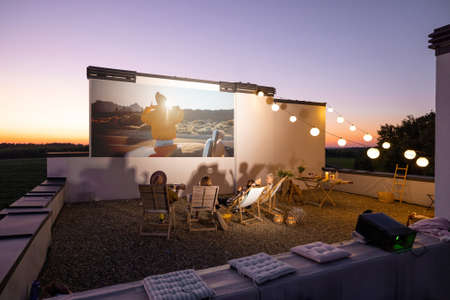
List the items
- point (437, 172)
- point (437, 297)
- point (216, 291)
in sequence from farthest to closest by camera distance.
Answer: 1. point (437, 172)
2. point (437, 297)
3. point (216, 291)

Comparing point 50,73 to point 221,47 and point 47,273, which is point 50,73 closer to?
point 221,47

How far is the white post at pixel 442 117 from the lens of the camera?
3613 mm

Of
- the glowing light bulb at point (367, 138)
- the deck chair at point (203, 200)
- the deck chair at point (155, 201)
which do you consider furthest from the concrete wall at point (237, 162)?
the glowing light bulb at point (367, 138)

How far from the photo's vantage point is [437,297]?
2391 millimetres

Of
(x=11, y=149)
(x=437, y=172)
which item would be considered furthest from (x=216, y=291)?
(x=11, y=149)

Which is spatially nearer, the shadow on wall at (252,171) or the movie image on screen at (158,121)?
the movie image on screen at (158,121)

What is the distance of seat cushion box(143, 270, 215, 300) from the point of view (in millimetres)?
1376

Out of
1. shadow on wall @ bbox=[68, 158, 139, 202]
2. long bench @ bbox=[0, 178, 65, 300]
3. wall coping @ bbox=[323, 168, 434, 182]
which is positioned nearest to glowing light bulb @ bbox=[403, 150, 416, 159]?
wall coping @ bbox=[323, 168, 434, 182]

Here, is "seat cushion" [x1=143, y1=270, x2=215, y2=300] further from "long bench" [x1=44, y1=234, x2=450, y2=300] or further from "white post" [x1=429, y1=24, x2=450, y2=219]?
"white post" [x1=429, y1=24, x2=450, y2=219]

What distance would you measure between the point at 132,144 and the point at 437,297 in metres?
7.60

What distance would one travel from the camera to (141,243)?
4082mm

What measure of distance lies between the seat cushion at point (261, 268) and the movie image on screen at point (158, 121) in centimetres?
664

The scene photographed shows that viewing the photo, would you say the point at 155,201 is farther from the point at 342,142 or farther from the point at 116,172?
the point at 342,142

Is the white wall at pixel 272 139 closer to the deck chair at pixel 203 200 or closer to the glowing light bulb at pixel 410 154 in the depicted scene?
the deck chair at pixel 203 200
